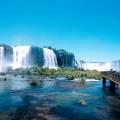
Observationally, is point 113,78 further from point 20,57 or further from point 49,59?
point 49,59

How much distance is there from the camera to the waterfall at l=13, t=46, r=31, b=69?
125 meters

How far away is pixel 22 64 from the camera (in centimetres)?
12756

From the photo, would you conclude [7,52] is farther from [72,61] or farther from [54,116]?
[54,116]

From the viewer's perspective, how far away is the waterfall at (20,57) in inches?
4921

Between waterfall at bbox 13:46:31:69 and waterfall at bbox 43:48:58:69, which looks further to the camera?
waterfall at bbox 43:48:58:69

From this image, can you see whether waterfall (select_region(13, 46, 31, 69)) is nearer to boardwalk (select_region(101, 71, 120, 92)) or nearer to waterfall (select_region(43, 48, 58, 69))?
waterfall (select_region(43, 48, 58, 69))

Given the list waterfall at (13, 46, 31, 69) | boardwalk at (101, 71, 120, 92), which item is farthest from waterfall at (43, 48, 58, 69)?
boardwalk at (101, 71, 120, 92)

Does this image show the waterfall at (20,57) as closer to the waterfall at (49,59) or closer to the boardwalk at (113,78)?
the waterfall at (49,59)

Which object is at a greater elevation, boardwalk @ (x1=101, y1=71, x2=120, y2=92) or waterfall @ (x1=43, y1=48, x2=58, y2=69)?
waterfall @ (x1=43, y1=48, x2=58, y2=69)

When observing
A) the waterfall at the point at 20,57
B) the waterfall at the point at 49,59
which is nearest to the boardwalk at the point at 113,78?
the waterfall at the point at 20,57

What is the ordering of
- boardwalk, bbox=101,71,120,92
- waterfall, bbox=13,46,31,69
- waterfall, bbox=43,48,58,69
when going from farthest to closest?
waterfall, bbox=43,48,58,69 < waterfall, bbox=13,46,31,69 < boardwalk, bbox=101,71,120,92

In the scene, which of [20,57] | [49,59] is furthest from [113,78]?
[49,59]

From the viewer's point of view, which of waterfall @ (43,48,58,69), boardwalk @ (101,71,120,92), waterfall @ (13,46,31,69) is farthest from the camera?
waterfall @ (43,48,58,69)

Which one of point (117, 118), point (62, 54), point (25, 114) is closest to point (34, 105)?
point (25, 114)
